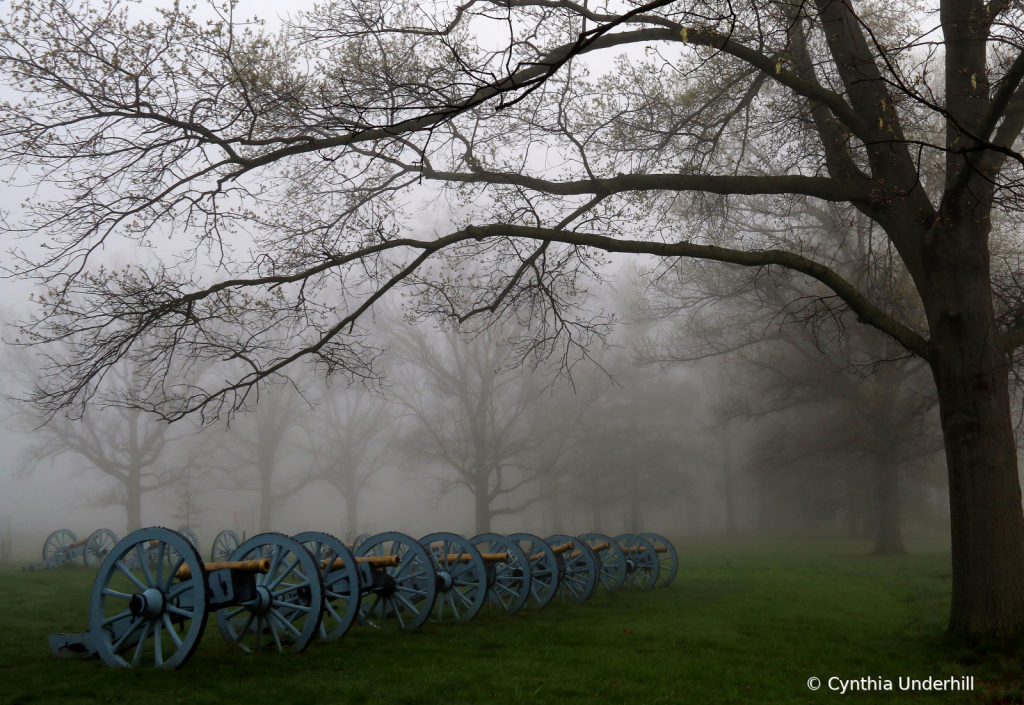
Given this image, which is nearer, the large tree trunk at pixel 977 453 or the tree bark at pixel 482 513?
the large tree trunk at pixel 977 453

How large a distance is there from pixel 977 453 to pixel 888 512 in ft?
49.3

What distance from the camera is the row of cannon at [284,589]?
5.85 m

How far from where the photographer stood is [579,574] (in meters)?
12.5

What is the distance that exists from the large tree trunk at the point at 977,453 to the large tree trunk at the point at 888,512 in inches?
556

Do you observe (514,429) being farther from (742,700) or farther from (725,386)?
(742,700)

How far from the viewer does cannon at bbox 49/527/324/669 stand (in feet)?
18.6

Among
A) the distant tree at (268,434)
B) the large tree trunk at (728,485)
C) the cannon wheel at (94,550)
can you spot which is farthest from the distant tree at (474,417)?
the cannon wheel at (94,550)

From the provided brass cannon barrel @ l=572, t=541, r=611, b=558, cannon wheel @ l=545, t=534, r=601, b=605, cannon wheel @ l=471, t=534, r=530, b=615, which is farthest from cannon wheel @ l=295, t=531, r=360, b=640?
brass cannon barrel @ l=572, t=541, r=611, b=558

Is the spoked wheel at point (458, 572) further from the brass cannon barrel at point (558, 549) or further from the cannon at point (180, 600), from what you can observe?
the cannon at point (180, 600)

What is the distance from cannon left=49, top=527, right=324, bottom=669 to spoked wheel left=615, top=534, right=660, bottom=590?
814cm

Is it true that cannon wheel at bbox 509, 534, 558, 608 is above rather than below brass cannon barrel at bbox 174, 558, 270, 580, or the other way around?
below

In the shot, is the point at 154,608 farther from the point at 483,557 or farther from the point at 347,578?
the point at 483,557

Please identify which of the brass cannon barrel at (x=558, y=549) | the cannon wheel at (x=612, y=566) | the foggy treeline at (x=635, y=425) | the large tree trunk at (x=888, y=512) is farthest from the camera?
the foggy treeline at (x=635, y=425)

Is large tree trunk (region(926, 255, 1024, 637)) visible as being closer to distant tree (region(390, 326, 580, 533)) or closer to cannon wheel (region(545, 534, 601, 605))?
cannon wheel (region(545, 534, 601, 605))
